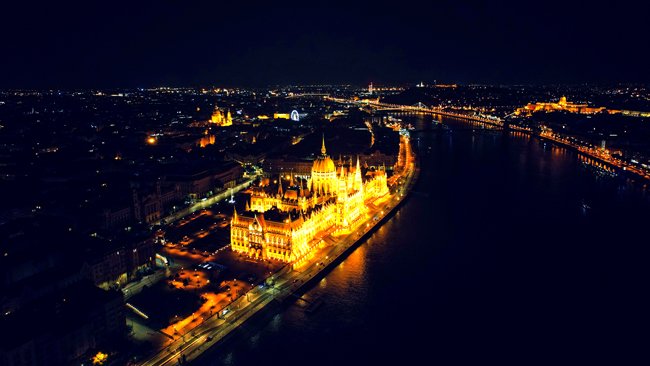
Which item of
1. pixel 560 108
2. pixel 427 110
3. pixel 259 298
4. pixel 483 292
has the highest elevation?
pixel 560 108

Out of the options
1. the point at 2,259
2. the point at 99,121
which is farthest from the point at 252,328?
the point at 99,121

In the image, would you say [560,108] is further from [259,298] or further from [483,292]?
[259,298]

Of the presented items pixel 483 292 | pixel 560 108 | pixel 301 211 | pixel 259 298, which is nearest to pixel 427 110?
pixel 560 108

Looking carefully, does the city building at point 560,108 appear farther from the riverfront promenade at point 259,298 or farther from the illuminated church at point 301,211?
the riverfront promenade at point 259,298

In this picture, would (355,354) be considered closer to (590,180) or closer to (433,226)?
(433,226)

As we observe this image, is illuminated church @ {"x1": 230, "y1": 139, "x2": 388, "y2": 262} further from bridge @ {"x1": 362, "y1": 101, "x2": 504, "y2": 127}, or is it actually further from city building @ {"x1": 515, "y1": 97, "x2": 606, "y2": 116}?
city building @ {"x1": 515, "y1": 97, "x2": 606, "y2": 116}
